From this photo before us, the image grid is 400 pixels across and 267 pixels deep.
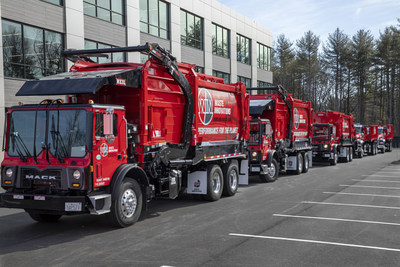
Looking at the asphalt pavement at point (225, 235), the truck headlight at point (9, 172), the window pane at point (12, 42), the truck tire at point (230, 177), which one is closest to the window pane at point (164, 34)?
the window pane at point (12, 42)

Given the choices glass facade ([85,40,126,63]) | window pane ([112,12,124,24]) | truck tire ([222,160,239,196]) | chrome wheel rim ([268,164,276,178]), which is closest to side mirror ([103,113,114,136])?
truck tire ([222,160,239,196])

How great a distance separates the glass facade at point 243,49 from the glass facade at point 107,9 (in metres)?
14.9

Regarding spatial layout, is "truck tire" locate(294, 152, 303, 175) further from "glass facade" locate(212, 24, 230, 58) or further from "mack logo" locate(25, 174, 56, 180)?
"glass facade" locate(212, 24, 230, 58)

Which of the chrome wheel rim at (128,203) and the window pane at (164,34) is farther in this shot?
the window pane at (164,34)

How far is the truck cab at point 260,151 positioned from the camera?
16.1m

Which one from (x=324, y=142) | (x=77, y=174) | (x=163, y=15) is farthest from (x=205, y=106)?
(x=163, y=15)

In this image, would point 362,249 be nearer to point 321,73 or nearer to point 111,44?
point 111,44

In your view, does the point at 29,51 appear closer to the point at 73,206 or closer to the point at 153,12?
the point at 153,12

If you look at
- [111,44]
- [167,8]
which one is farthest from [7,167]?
[167,8]

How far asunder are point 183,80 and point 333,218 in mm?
4808

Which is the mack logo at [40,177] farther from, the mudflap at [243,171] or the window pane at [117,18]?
the window pane at [117,18]

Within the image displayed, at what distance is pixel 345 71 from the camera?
6309 cm

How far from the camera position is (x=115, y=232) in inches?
317

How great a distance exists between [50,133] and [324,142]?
65.3 ft
